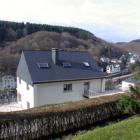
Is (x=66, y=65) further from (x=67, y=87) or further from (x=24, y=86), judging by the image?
(x=24, y=86)

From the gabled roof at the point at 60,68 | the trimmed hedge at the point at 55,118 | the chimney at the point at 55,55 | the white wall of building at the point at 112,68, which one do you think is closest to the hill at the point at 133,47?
the white wall of building at the point at 112,68

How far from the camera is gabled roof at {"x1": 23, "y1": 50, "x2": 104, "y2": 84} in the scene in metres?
23.3

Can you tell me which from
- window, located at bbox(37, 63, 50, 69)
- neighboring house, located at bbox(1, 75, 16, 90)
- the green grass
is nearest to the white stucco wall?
window, located at bbox(37, 63, 50, 69)

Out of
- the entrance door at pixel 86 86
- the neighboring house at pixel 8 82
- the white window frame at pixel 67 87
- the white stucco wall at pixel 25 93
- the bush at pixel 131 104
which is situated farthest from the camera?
the neighboring house at pixel 8 82

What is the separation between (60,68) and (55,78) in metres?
1.60

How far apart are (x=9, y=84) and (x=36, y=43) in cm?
2625

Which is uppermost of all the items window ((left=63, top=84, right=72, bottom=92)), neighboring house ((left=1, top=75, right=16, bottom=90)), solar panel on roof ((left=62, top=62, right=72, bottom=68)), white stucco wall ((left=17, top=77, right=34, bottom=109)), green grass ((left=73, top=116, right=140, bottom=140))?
Answer: solar panel on roof ((left=62, top=62, right=72, bottom=68))

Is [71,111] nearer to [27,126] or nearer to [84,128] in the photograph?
[84,128]

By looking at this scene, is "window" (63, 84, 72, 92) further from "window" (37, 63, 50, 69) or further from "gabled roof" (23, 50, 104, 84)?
"window" (37, 63, 50, 69)

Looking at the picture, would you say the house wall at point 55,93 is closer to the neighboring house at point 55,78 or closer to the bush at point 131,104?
the neighboring house at point 55,78

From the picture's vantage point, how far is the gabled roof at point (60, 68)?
76.4 ft

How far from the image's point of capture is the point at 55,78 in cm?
2356

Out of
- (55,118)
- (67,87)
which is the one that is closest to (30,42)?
(67,87)

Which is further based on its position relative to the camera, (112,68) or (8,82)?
(112,68)
